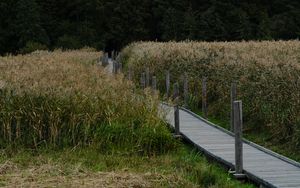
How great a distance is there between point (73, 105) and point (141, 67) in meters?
14.9

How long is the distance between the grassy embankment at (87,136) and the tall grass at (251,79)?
224 cm

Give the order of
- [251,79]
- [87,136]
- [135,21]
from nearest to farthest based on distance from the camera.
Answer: [87,136], [251,79], [135,21]

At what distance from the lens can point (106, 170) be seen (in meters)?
10.8

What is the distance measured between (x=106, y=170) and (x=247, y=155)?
2766 millimetres

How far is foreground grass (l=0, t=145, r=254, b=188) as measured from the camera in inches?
366

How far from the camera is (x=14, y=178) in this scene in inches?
374

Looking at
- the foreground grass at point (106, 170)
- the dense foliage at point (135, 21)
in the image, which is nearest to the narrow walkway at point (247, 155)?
the foreground grass at point (106, 170)

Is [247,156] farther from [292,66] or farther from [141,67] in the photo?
[141,67]

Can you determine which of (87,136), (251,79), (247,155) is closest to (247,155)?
(247,155)

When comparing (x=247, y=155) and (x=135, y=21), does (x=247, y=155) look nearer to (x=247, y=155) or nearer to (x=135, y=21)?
(x=247, y=155)

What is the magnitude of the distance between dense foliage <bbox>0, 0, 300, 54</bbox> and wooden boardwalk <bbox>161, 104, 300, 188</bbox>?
46.1 metres

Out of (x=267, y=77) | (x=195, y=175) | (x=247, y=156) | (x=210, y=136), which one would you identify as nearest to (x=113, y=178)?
(x=195, y=175)

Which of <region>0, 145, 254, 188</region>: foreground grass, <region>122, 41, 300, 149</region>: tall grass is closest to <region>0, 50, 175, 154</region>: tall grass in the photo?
<region>0, 145, 254, 188</region>: foreground grass

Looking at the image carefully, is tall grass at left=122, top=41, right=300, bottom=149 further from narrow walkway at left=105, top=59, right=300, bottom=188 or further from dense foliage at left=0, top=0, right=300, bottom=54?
dense foliage at left=0, top=0, right=300, bottom=54
